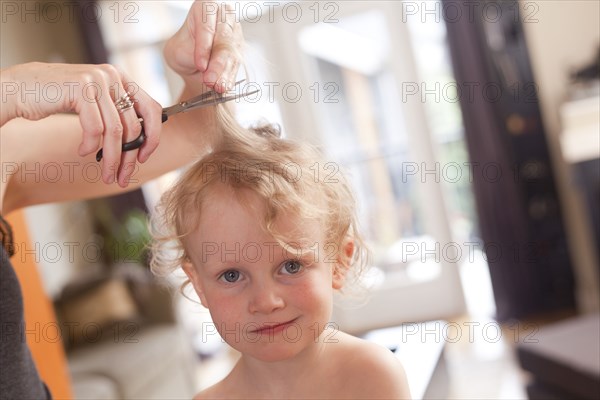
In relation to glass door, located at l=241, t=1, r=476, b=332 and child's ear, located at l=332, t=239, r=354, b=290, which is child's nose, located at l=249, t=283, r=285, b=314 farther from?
glass door, located at l=241, t=1, r=476, b=332

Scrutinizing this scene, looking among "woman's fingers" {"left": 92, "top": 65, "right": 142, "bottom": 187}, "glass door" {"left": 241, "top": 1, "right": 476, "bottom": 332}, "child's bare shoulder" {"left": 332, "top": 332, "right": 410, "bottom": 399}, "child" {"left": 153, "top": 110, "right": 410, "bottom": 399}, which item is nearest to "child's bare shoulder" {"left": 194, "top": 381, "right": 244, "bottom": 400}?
"child" {"left": 153, "top": 110, "right": 410, "bottom": 399}

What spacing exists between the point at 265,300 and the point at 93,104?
187mm

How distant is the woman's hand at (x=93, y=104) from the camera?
54cm

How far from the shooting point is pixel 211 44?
2.07 feet

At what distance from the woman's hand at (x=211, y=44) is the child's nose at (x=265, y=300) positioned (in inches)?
6.1

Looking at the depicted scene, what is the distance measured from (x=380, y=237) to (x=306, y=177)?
330 cm

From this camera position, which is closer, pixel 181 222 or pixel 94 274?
pixel 181 222

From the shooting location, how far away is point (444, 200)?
12.3ft

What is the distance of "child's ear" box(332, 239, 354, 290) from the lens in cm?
66

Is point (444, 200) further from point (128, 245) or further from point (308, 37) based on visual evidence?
point (128, 245)

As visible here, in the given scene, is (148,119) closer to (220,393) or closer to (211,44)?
(211,44)

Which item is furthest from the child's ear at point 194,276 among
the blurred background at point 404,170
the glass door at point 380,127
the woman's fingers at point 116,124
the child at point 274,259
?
the glass door at point 380,127

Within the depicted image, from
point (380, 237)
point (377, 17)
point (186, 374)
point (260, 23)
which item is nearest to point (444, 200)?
point (380, 237)

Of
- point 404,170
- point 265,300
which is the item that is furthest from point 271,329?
point 404,170
